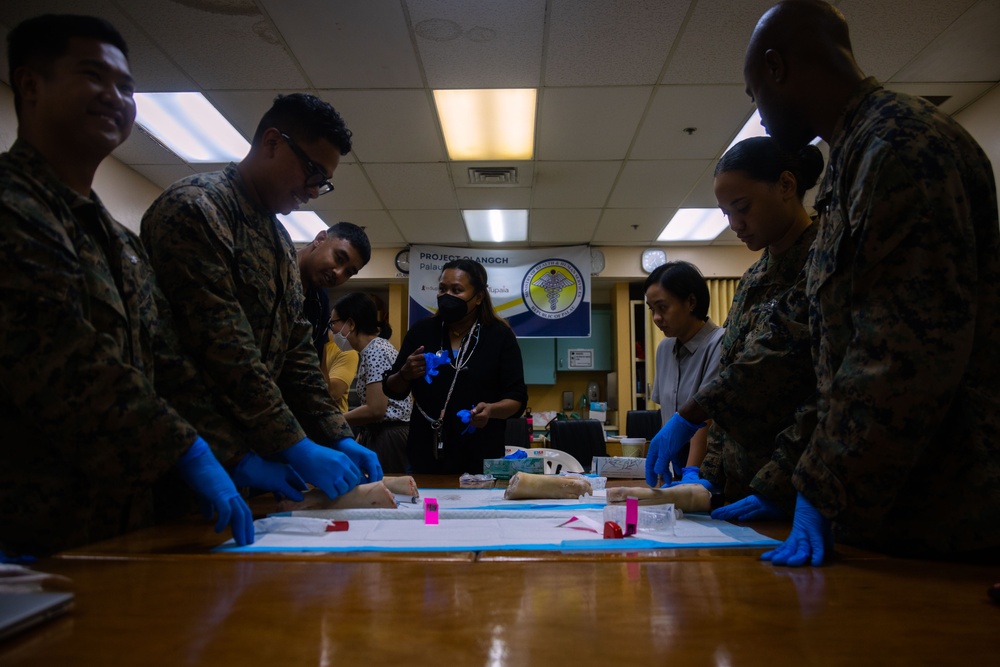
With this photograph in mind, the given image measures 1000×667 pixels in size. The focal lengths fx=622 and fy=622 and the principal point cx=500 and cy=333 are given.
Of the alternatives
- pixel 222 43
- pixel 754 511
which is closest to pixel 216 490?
pixel 754 511

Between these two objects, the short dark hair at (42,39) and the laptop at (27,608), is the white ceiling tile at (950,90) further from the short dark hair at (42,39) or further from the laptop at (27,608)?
the laptop at (27,608)

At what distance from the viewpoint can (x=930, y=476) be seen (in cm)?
87

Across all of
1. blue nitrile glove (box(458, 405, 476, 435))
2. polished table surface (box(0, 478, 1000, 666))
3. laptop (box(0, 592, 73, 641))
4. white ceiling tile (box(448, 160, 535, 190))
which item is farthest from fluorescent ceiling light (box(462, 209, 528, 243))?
laptop (box(0, 592, 73, 641))

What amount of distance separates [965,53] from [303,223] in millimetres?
4839

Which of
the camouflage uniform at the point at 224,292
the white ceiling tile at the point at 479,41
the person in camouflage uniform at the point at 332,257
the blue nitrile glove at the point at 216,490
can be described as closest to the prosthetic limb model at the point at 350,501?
the camouflage uniform at the point at 224,292

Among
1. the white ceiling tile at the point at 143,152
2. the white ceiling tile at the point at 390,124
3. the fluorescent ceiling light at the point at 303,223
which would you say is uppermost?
the white ceiling tile at the point at 390,124

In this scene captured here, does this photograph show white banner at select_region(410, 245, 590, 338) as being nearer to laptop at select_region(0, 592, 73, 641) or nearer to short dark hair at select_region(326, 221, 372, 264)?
short dark hair at select_region(326, 221, 372, 264)

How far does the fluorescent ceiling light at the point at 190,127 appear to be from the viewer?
11.9 ft

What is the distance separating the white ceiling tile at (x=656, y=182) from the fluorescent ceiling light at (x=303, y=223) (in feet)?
8.38

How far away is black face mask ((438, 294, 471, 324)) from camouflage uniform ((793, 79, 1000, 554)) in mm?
1663

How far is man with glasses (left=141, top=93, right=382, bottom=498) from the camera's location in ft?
4.03

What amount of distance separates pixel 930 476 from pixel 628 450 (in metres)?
2.50

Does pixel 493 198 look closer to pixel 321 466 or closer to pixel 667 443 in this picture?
pixel 667 443

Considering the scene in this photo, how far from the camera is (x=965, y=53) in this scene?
3.09 meters
